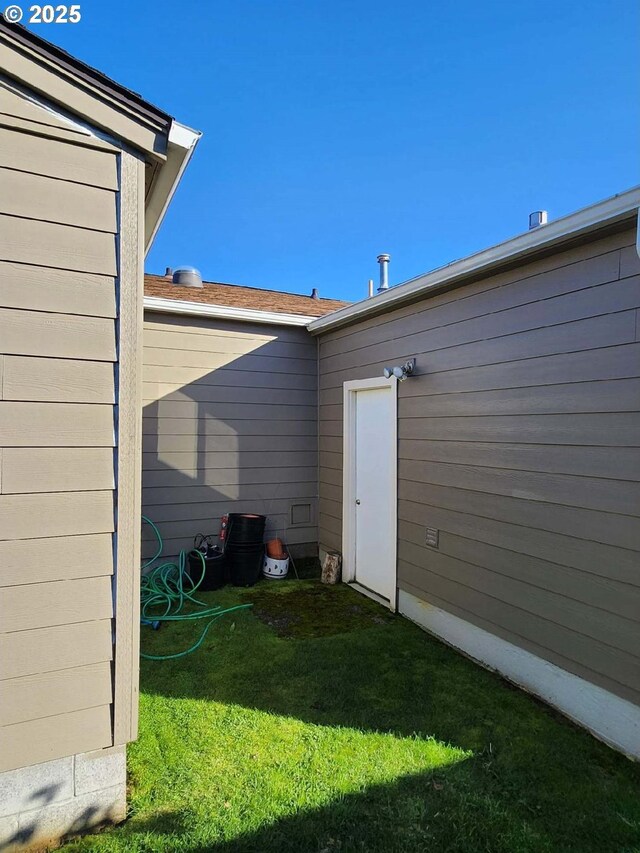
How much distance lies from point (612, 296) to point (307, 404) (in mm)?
3768

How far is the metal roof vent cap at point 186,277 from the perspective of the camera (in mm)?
6606

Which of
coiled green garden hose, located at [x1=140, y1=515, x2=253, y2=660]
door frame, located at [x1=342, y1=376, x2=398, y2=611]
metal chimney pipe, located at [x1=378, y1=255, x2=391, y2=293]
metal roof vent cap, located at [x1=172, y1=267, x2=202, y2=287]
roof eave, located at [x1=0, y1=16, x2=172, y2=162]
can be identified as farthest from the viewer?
metal roof vent cap, located at [x1=172, y1=267, x2=202, y2=287]

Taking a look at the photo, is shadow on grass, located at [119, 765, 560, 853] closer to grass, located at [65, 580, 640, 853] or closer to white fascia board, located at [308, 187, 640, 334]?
grass, located at [65, 580, 640, 853]

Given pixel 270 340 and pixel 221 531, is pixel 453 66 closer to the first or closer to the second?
pixel 270 340

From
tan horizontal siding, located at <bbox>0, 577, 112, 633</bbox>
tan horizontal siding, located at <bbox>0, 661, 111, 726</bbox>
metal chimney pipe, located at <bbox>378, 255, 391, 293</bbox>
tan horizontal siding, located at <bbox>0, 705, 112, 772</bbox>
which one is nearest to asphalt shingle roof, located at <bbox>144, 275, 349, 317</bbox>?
metal chimney pipe, located at <bbox>378, 255, 391, 293</bbox>

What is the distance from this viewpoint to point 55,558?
1870 millimetres

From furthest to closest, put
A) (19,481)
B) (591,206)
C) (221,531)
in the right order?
(221,531) < (591,206) < (19,481)

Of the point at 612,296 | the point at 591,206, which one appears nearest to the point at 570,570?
the point at 612,296

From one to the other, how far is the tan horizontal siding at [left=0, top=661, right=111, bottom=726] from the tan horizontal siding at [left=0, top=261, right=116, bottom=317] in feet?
4.92

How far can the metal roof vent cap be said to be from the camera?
6.61m

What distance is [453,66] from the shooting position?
5.58 meters

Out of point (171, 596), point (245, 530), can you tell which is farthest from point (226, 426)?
point (171, 596)

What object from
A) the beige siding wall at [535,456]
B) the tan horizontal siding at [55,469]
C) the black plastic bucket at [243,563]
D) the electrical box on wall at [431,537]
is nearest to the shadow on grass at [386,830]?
the beige siding wall at [535,456]

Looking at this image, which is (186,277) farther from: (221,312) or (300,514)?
(300,514)
